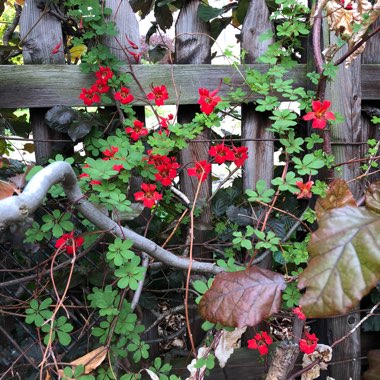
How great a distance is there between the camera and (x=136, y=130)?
4.80 ft

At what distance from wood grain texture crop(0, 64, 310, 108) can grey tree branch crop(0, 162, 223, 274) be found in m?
0.54

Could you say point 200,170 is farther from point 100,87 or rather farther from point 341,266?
point 341,266

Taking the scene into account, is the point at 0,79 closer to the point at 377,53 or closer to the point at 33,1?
the point at 33,1

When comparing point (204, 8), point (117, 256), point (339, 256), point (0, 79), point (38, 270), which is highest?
point (204, 8)

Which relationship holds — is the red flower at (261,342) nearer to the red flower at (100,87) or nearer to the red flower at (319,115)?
the red flower at (319,115)

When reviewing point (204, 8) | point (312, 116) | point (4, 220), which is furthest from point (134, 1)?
point (4, 220)

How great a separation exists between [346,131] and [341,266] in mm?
1093

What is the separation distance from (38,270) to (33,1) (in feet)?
2.75

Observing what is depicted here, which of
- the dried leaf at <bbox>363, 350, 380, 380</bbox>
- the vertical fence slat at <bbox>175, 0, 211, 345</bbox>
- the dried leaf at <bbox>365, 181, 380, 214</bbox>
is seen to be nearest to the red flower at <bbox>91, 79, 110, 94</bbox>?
the vertical fence slat at <bbox>175, 0, 211, 345</bbox>

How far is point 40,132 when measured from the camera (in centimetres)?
161

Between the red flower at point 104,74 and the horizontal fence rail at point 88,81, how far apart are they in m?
0.06

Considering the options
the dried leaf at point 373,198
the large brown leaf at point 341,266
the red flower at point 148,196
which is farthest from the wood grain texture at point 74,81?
the large brown leaf at point 341,266

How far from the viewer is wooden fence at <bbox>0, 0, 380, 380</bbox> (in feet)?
5.06

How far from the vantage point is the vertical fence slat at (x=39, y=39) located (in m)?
1.54
